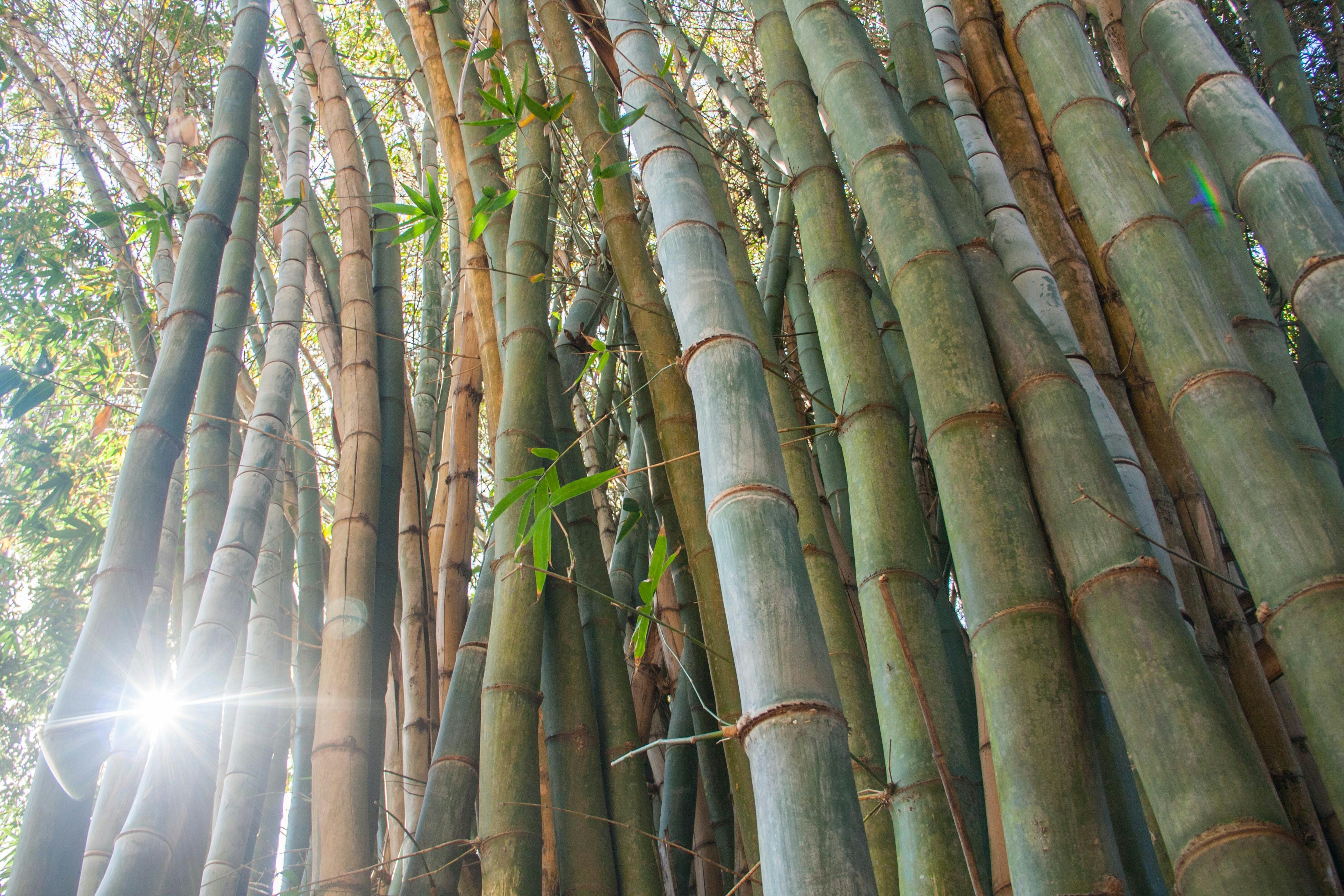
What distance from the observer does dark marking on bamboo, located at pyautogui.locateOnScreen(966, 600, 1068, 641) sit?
42.6 inches

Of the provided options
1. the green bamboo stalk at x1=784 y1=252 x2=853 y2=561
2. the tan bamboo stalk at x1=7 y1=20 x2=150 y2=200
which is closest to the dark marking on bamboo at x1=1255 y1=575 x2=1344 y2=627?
the green bamboo stalk at x1=784 y1=252 x2=853 y2=561

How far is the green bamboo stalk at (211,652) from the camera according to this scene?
147cm

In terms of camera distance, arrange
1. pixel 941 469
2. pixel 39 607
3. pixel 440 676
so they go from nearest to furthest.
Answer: pixel 941 469 < pixel 440 676 < pixel 39 607

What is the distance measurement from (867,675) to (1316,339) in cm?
73

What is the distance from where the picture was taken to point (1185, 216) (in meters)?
1.83

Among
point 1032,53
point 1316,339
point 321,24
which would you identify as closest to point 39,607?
point 321,24

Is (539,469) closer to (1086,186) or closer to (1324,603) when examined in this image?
(1086,186)

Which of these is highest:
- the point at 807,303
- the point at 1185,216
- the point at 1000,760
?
the point at 807,303

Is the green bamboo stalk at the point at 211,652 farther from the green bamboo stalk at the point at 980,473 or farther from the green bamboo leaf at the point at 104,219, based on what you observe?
the green bamboo stalk at the point at 980,473

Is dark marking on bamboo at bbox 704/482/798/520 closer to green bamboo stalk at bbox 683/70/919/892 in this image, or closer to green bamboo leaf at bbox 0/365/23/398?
green bamboo stalk at bbox 683/70/919/892

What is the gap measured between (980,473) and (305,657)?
1983 mm

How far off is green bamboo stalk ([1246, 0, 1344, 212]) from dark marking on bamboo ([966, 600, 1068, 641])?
1.86 m

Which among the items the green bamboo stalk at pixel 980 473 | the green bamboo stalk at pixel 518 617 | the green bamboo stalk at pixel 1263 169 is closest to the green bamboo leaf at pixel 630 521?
the green bamboo stalk at pixel 518 617

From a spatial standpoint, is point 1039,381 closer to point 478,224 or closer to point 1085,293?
point 1085,293
